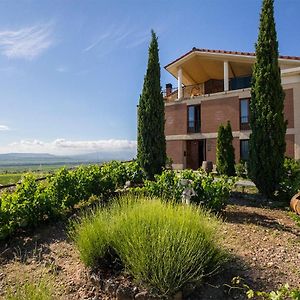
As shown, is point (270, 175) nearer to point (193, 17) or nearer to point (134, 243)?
point (193, 17)

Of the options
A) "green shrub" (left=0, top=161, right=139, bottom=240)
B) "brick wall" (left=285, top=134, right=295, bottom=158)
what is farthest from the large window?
"green shrub" (left=0, top=161, right=139, bottom=240)

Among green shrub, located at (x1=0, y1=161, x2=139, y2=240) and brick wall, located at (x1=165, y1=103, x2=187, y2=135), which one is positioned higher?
brick wall, located at (x1=165, y1=103, x2=187, y2=135)

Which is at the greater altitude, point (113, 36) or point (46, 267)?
point (113, 36)

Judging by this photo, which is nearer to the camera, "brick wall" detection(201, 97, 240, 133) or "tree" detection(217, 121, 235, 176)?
"tree" detection(217, 121, 235, 176)

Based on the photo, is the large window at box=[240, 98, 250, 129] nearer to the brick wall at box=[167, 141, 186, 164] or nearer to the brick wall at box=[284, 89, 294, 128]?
the brick wall at box=[284, 89, 294, 128]

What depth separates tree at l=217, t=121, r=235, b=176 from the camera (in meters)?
16.1

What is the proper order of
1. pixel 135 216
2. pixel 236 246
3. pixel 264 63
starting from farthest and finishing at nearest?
pixel 264 63 → pixel 236 246 → pixel 135 216

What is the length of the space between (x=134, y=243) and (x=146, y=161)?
641cm

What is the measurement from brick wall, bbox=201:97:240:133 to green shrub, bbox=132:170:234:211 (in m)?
13.4

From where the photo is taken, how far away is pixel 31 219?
218 inches

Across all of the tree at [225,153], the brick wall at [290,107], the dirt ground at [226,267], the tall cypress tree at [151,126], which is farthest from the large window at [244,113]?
the dirt ground at [226,267]

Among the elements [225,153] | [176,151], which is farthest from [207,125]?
[225,153]

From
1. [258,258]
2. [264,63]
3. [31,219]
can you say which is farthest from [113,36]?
[258,258]

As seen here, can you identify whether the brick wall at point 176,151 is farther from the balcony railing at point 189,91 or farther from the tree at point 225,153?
the tree at point 225,153
